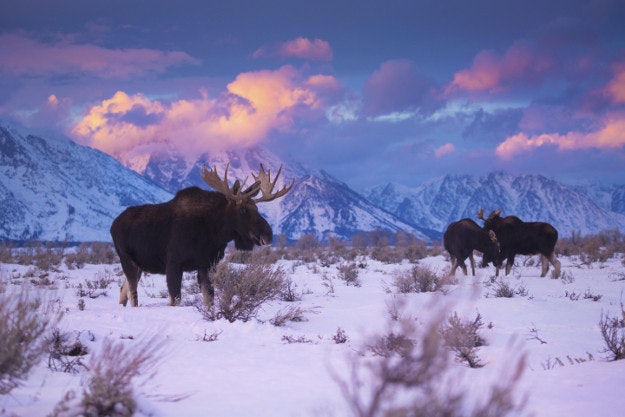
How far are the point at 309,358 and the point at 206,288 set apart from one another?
3.25 m

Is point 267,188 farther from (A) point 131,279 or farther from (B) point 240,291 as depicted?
(A) point 131,279

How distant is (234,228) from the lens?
930 cm

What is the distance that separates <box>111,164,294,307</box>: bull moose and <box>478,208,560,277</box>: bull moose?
10.5 m

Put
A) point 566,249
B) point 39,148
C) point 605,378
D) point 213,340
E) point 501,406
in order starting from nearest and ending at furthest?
point 501,406 < point 605,378 < point 213,340 < point 566,249 < point 39,148

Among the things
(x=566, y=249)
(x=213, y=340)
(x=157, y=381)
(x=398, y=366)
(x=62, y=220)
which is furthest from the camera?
(x=62, y=220)

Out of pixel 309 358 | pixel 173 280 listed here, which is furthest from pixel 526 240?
pixel 309 358

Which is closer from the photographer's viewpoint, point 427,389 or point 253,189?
point 427,389

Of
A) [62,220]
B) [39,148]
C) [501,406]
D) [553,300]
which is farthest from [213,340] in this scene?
[39,148]

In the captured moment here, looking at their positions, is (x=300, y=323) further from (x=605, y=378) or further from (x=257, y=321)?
(x=605, y=378)

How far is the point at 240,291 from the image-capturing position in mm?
8445

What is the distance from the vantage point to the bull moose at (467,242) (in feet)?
55.9

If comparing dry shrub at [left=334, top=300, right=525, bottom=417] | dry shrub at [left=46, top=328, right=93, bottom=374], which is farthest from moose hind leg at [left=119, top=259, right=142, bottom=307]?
dry shrub at [left=334, top=300, right=525, bottom=417]

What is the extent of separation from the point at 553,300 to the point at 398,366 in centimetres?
1006

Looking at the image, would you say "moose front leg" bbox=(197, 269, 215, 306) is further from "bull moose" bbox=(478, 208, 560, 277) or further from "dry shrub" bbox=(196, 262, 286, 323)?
"bull moose" bbox=(478, 208, 560, 277)
